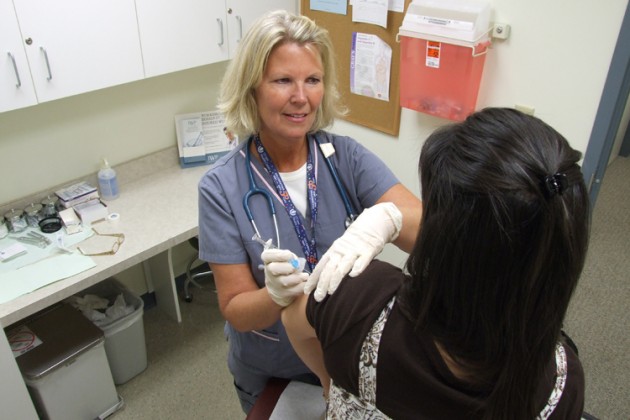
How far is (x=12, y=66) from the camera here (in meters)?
1.66

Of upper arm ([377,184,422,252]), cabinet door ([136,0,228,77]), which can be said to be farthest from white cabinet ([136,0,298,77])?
upper arm ([377,184,422,252])

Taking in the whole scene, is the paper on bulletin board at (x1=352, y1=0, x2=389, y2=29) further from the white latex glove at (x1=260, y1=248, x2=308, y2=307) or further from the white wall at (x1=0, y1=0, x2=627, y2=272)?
the white latex glove at (x1=260, y1=248, x2=308, y2=307)

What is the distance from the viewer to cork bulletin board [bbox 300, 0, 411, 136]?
225 cm

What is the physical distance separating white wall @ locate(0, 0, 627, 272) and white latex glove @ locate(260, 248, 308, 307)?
1.38 meters

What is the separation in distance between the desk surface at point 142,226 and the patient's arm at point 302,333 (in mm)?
1044

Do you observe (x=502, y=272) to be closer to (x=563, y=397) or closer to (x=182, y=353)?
(x=563, y=397)

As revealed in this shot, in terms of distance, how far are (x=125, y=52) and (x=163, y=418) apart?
5.09 feet

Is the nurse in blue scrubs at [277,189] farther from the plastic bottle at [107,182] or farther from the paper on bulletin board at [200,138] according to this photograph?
the paper on bulletin board at [200,138]

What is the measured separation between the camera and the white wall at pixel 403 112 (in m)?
1.79

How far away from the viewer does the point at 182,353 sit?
2561 mm

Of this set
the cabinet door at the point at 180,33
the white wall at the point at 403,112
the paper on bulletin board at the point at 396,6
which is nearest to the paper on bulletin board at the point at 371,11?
the paper on bulletin board at the point at 396,6

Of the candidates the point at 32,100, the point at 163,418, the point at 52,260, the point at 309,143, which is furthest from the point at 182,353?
the point at 309,143

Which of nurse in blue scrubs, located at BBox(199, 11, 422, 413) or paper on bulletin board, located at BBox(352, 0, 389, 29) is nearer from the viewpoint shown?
nurse in blue scrubs, located at BBox(199, 11, 422, 413)

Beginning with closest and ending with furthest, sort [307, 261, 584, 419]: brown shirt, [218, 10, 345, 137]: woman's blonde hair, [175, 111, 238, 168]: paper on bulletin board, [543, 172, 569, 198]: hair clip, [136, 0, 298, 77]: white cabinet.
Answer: [543, 172, 569, 198]: hair clip < [307, 261, 584, 419]: brown shirt < [218, 10, 345, 137]: woman's blonde hair < [136, 0, 298, 77]: white cabinet < [175, 111, 238, 168]: paper on bulletin board
